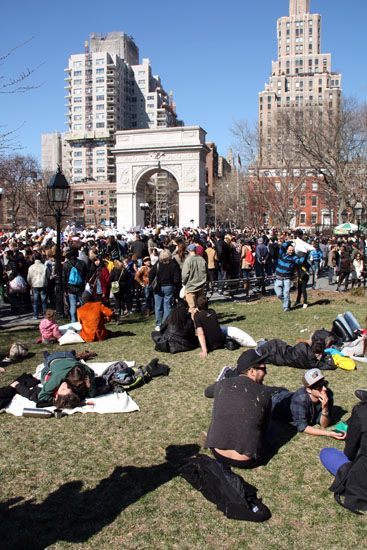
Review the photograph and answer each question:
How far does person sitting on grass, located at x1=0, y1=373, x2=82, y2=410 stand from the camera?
5.91m

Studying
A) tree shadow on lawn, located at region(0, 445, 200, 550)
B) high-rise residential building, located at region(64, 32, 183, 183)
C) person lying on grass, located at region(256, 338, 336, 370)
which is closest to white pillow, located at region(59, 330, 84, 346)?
person lying on grass, located at region(256, 338, 336, 370)

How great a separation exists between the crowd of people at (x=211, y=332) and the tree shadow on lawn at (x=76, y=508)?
26.4 inches

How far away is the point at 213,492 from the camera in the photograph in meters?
4.09

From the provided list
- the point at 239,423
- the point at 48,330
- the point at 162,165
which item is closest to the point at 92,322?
the point at 48,330

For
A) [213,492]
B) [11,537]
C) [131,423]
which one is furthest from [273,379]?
[11,537]

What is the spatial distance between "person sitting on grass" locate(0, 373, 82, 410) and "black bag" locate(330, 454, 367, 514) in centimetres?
311

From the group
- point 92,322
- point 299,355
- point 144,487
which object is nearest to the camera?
point 144,487

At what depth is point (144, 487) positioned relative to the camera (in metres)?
4.34

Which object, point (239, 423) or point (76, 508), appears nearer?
point (76, 508)

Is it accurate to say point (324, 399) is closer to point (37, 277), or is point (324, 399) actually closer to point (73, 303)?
point (73, 303)

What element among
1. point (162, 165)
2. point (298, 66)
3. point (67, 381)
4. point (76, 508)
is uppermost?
point (298, 66)

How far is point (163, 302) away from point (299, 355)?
11.9 feet

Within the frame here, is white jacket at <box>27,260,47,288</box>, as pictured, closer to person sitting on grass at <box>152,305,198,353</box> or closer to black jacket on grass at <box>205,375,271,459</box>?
person sitting on grass at <box>152,305,198,353</box>

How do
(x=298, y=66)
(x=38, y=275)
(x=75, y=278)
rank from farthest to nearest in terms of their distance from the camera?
(x=298, y=66)
(x=38, y=275)
(x=75, y=278)
